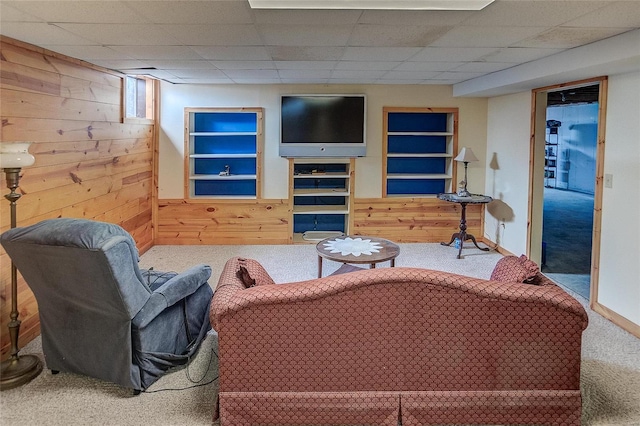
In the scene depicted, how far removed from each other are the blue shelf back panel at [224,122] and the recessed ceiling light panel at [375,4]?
4.06m

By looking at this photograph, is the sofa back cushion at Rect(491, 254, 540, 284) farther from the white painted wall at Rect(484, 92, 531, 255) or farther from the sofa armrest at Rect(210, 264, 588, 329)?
the white painted wall at Rect(484, 92, 531, 255)

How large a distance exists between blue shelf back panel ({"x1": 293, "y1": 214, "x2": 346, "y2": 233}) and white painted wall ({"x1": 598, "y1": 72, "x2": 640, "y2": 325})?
11.9 ft

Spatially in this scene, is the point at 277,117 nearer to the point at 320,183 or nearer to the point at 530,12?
the point at 320,183

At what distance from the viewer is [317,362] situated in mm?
2365

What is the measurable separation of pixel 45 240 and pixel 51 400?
0.93 m

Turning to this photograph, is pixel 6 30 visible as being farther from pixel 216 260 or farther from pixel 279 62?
pixel 216 260

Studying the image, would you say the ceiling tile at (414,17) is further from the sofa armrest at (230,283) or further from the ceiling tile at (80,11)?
the sofa armrest at (230,283)

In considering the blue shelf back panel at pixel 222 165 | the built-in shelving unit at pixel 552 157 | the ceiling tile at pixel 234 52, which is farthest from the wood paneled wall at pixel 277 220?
the built-in shelving unit at pixel 552 157

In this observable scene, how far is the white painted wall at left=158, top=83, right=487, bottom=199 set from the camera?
6379 mm

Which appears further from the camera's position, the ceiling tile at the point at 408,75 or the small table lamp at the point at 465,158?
the small table lamp at the point at 465,158

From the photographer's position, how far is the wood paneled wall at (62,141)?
3225 mm

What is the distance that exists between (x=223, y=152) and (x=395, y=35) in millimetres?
3922

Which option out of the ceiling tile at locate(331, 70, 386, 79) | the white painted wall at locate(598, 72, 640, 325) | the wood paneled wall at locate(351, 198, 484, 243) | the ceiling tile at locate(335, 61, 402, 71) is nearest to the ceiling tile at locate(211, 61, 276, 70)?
the ceiling tile at locate(335, 61, 402, 71)

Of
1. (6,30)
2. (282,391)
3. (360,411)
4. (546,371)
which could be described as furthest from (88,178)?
(546,371)
